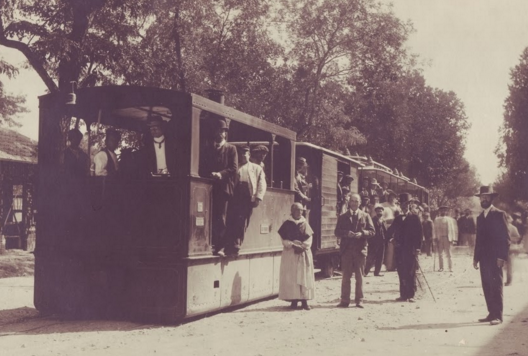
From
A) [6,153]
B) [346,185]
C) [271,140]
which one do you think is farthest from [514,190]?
[271,140]

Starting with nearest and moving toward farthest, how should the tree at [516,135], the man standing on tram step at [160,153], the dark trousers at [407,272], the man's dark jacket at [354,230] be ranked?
the man standing on tram step at [160,153] < the man's dark jacket at [354,230] < the dark trousers at [407,272] < the tree at [516,135]

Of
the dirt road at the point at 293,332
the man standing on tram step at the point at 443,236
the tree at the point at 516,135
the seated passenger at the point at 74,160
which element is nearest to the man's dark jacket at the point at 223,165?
the seated passenger at the point at 74,160

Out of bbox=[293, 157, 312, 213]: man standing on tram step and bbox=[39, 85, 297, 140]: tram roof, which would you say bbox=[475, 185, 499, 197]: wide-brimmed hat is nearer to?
bbox=[39, 85, 297, 140]: tram roof

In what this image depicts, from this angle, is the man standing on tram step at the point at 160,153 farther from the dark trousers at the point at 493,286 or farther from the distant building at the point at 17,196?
the distant building at the point at 17,196

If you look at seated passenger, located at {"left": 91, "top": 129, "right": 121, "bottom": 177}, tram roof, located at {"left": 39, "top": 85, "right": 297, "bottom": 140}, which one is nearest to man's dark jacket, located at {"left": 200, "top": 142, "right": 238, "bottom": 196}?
tram roof, located at {"left": 39, "top": 85, "right": 297, "bottom": 140}

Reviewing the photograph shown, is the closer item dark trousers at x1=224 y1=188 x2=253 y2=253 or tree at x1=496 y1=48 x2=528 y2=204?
dark trousers at x1=224 y1=188 x2=253 y2=253

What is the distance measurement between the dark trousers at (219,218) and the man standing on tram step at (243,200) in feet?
1.18

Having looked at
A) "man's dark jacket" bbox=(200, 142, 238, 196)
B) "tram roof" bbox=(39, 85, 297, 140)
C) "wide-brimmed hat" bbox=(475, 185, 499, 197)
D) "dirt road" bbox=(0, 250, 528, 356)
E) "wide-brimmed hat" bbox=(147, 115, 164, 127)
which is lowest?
"dirt road" bbox=(0, 250, 528, 356)

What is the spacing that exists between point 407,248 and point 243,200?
4019 mm

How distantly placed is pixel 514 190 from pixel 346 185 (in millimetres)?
30186

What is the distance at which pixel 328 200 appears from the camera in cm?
1823

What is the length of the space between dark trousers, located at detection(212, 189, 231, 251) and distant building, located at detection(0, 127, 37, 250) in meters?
15.6

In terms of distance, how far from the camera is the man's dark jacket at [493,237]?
10.7m

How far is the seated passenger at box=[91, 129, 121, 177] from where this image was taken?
10820 millimetres
